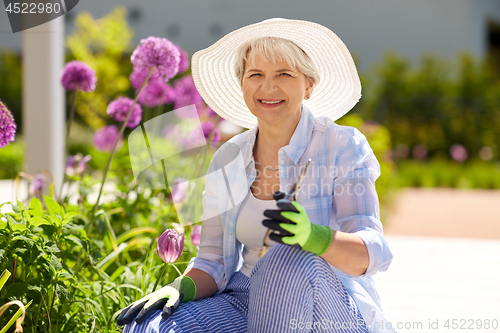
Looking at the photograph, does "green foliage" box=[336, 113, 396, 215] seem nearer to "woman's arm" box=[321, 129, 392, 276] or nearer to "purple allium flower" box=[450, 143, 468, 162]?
"woman's arm" box=[321, 129, 392, 276]

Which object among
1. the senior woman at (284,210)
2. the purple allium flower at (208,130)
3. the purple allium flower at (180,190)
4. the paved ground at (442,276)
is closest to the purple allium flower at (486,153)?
the paved ground at (442,276)

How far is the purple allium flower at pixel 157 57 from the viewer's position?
1.76 meters

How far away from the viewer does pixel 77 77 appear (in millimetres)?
1935

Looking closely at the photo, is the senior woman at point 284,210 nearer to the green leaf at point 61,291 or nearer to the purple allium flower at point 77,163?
the green leaf at point 61,291

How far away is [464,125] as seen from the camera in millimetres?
11211

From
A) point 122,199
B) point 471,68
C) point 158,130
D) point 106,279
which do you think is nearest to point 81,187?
point 122,199

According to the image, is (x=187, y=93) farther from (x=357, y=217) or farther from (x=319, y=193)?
(x=357, y=217)

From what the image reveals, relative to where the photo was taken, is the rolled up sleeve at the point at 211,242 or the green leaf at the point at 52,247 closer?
the green leaf at the point at 52,247

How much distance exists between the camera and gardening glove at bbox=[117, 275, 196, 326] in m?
1.28

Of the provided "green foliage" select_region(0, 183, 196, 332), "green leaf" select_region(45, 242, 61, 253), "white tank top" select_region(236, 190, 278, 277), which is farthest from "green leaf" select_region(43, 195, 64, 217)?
"white tank top" select_region(236, 190, 278, 277)

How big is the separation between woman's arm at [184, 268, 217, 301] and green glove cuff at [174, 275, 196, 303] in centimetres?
3

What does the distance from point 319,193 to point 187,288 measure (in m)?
0.48

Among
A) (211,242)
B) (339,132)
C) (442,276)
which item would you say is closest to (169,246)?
(211,242)

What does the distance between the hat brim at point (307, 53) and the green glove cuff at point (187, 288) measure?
66cm
